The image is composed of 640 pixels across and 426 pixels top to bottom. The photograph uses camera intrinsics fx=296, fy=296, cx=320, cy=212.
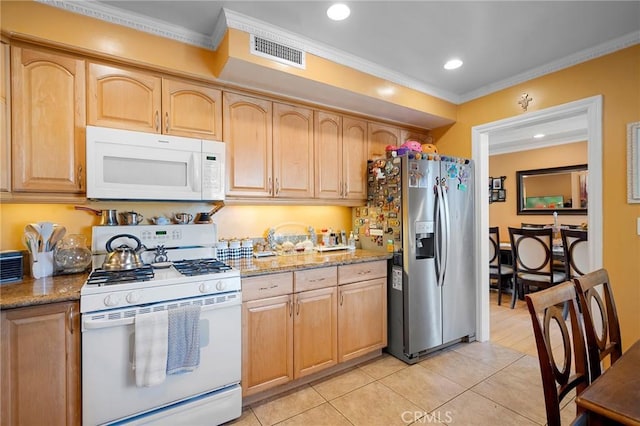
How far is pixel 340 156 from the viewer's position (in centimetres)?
289

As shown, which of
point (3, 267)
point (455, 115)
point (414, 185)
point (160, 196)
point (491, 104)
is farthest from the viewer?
point (455, 115)

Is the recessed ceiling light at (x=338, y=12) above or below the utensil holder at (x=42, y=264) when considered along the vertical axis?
above

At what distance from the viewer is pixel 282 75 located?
86.1 inches

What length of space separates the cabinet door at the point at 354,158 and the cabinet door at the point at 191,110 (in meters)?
1.22

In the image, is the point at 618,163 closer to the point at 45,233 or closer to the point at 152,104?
the point at 152,104

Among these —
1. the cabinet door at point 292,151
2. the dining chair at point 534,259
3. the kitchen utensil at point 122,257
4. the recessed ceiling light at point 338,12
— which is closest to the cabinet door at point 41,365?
the kitchen utensil at point 122,257

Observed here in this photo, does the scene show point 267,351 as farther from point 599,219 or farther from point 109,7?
point 599,219

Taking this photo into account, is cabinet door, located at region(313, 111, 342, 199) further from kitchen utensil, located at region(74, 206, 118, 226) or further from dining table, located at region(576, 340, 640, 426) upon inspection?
dining table, located at region(576, 340, 640, 426)

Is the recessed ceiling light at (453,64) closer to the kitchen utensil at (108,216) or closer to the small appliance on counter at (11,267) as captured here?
the kitchen utensil at (108,216)

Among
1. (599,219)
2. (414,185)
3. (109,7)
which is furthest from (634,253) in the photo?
(109,7)

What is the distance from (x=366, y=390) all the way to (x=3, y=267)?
7.81 feet

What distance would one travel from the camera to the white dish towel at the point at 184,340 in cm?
162

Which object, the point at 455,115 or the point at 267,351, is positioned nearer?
the point at 267,351

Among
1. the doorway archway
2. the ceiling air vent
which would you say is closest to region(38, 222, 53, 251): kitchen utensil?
the ceiling air vent
